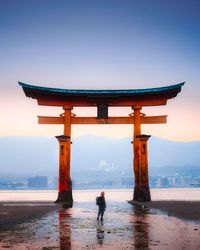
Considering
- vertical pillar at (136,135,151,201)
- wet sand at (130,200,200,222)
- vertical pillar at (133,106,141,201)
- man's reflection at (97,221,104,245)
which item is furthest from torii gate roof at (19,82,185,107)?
man's reflection at (97,221,104,245)

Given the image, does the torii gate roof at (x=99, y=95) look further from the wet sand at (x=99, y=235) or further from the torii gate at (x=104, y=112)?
the wet sand at (x=99, y=235)

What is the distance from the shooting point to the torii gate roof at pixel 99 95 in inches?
759

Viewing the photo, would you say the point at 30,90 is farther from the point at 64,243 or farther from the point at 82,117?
the point at 64,243

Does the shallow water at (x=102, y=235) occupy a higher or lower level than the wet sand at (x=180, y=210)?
higher

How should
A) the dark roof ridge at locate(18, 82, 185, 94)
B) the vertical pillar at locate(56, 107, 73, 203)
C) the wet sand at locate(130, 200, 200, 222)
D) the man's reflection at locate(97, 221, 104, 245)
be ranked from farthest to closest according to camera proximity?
the dark roof ridge at locate(18, 82, 185, 94), the vertical pillar at locate(56, 107, 73, 203), the wet sand at locate(130, 200, 200, 222), the man's reflection at locate(97, 221, 104, 245)

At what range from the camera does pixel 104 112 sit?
786 inches

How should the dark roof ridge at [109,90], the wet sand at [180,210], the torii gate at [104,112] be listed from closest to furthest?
the wet sand at [180,210] → the torii gate at [104,112] → the dark roof ridge at [109,90]

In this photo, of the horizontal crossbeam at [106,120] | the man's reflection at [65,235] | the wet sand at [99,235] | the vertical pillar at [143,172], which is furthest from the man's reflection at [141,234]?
the horizontal crossbeam at [106,120]

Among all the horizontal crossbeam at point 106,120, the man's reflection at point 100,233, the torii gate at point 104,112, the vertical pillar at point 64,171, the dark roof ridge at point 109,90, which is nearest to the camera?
the man's reflection at point 100,233

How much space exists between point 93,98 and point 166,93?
4.64m

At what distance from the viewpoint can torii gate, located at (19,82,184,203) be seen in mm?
19047

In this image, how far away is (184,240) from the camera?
26.3ft

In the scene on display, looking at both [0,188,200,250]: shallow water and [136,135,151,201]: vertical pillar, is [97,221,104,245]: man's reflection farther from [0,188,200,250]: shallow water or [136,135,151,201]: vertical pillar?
[136,135,151,201]: vertical pillar

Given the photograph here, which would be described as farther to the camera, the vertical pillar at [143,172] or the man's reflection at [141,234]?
the vertical pillar at [143,172]
